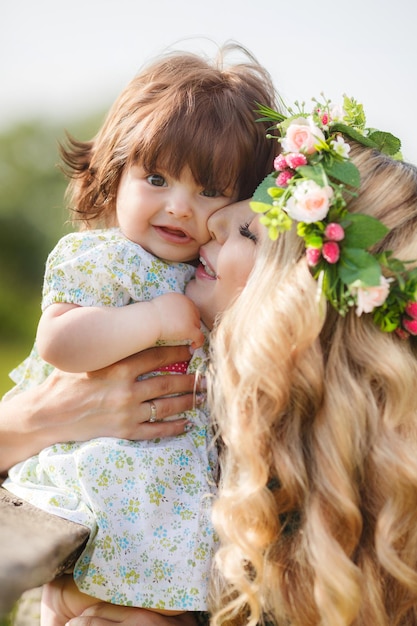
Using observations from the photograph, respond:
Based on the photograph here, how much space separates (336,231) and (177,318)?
73 cm

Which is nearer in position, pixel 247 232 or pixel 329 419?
pixel 329 419

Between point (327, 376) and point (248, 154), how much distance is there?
101cm

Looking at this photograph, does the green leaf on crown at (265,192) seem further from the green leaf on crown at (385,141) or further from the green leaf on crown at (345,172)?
the green leaf on crown at (385,141)

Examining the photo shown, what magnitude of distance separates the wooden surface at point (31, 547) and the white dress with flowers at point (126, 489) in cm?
7

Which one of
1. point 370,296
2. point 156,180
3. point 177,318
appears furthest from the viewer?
point 156,180

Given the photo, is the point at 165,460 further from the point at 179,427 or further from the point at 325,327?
the point at 325,327

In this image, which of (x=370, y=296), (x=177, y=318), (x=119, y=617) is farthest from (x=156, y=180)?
(x=119, y=617)

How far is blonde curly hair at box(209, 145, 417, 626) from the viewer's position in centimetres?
215

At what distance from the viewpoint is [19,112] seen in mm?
20875

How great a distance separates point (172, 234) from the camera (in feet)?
9.07

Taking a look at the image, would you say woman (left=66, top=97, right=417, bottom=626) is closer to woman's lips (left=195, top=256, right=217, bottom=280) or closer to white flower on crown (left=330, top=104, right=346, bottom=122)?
white flower on crown (left=330, top=104, right=346, bottom=122)

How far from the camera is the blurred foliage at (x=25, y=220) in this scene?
55.7ft

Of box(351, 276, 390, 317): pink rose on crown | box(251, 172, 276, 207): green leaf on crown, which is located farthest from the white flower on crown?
box(351, 276, 390, 317): pink rose on crown

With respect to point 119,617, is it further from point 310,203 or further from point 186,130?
point 186,130
